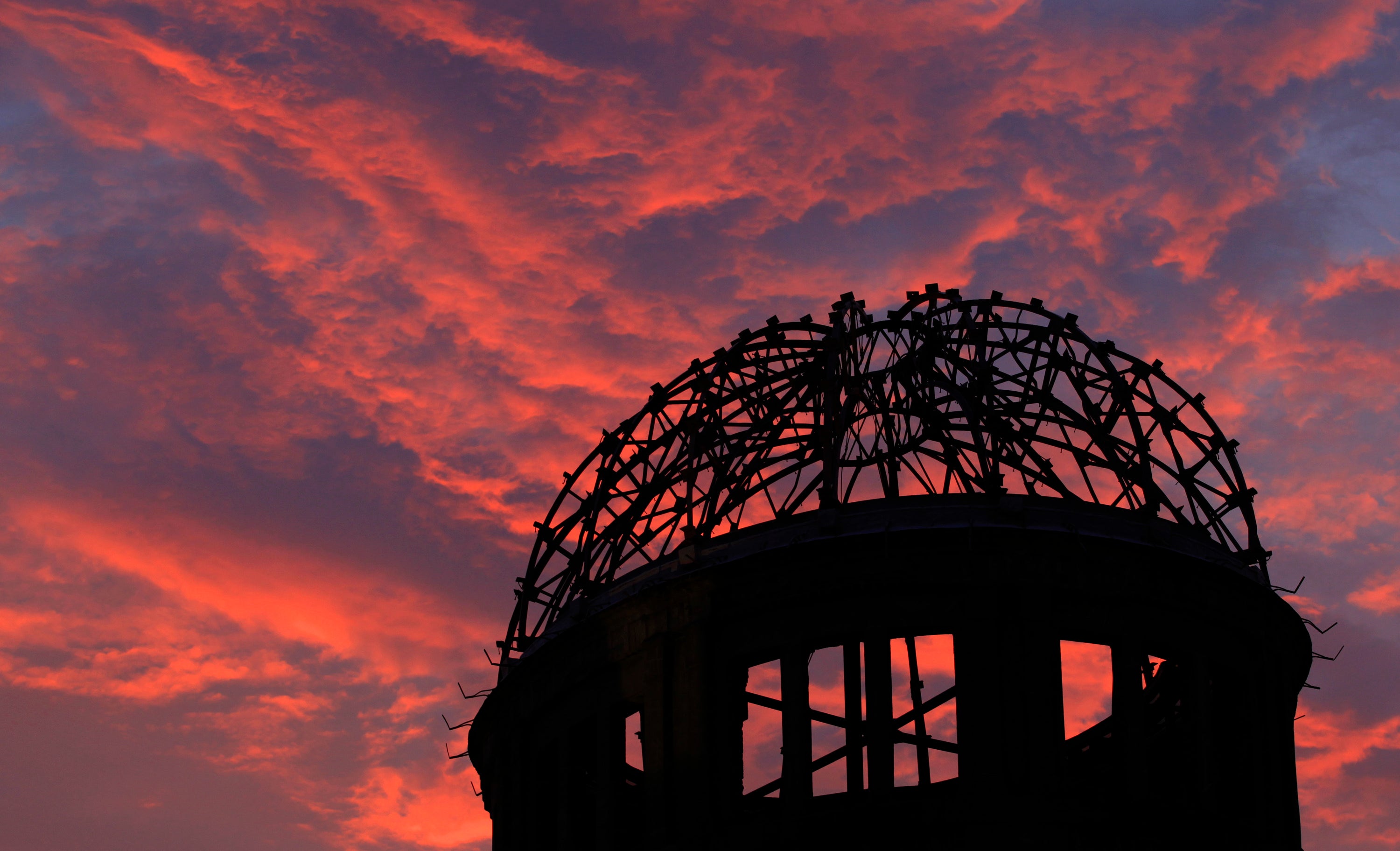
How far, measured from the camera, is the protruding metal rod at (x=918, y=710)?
36969 millimetres

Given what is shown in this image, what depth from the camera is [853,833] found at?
34.4 m

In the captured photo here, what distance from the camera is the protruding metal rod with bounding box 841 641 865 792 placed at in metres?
36.6

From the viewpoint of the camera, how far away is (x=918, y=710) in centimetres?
3584

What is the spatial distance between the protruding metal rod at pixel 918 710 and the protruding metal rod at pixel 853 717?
47.7 inches

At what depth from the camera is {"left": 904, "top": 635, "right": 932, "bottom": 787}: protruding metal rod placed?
1455 inches

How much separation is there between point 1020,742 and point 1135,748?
2607mm

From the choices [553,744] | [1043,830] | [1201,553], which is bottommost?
[1043,830]

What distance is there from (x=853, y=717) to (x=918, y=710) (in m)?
3.39

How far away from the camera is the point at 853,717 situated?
39.0 meters

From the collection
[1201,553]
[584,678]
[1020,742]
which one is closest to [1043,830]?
[1020,742]

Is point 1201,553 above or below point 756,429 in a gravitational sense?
below

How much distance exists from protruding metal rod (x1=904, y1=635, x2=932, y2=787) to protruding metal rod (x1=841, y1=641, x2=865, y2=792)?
47.7 inches

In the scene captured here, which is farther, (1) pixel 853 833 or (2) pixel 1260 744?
(2) pixel 1260 744

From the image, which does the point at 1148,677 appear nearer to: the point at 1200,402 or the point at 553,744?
the point at 1200,402
